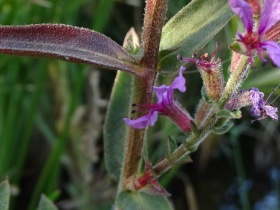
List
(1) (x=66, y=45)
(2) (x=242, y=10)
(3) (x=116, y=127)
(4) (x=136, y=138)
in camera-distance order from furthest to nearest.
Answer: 1. (3) (x=116, y=127)
2. (4) (x=136, y=138)
3. (1) (x=66, y=45)
4. (2) (x=242, y=10)

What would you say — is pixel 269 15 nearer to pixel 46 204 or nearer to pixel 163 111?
pixel 163 111

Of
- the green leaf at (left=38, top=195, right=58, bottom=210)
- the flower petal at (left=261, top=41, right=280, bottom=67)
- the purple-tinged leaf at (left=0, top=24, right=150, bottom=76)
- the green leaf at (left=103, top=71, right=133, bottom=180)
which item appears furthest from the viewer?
the green leaf at (left=103, top=71, right=133, bottom=180)

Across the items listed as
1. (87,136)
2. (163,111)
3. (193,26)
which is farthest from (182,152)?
(87,136)

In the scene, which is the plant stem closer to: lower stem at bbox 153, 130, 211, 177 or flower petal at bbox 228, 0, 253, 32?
lower stem at bbox 153, 130, 211, 177

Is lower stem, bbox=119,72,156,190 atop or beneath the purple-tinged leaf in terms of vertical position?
beneath

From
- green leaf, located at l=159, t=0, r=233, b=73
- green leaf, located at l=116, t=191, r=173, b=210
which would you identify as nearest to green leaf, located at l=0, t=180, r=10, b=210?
green leaf, located at l=116, t=191, r=173, b=210

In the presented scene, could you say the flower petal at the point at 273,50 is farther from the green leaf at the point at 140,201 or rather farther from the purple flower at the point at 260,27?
the green leaf at the point at 140,201
